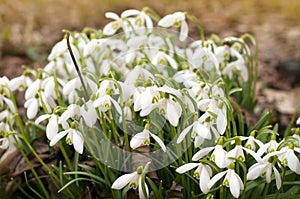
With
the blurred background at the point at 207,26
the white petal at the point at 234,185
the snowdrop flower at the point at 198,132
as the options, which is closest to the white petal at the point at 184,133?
the snowdrop flower at the point at 198,132

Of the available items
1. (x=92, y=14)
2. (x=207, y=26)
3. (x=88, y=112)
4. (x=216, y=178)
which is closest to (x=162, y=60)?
(x=88, y=112)

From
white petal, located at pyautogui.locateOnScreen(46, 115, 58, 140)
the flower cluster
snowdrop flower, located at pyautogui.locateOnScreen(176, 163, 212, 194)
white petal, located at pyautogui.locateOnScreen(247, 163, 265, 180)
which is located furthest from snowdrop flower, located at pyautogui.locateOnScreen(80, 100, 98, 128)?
white petal, located at pyautogui.locateOnScreen(247, 163, 265, 180)

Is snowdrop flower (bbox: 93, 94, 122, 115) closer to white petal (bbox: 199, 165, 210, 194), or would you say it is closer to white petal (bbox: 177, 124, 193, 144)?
white petal (bbox: 177, 124, 193, 144)

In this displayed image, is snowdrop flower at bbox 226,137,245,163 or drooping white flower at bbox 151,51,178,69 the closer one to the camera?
snowdrop flower at bbox 226,137,245,163

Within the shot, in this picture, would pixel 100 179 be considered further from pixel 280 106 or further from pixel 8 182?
pixel 280 106

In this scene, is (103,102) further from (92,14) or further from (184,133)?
(92,14)

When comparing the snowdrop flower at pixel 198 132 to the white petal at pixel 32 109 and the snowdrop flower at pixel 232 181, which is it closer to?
the snowdrop flower at pixel 232 181
